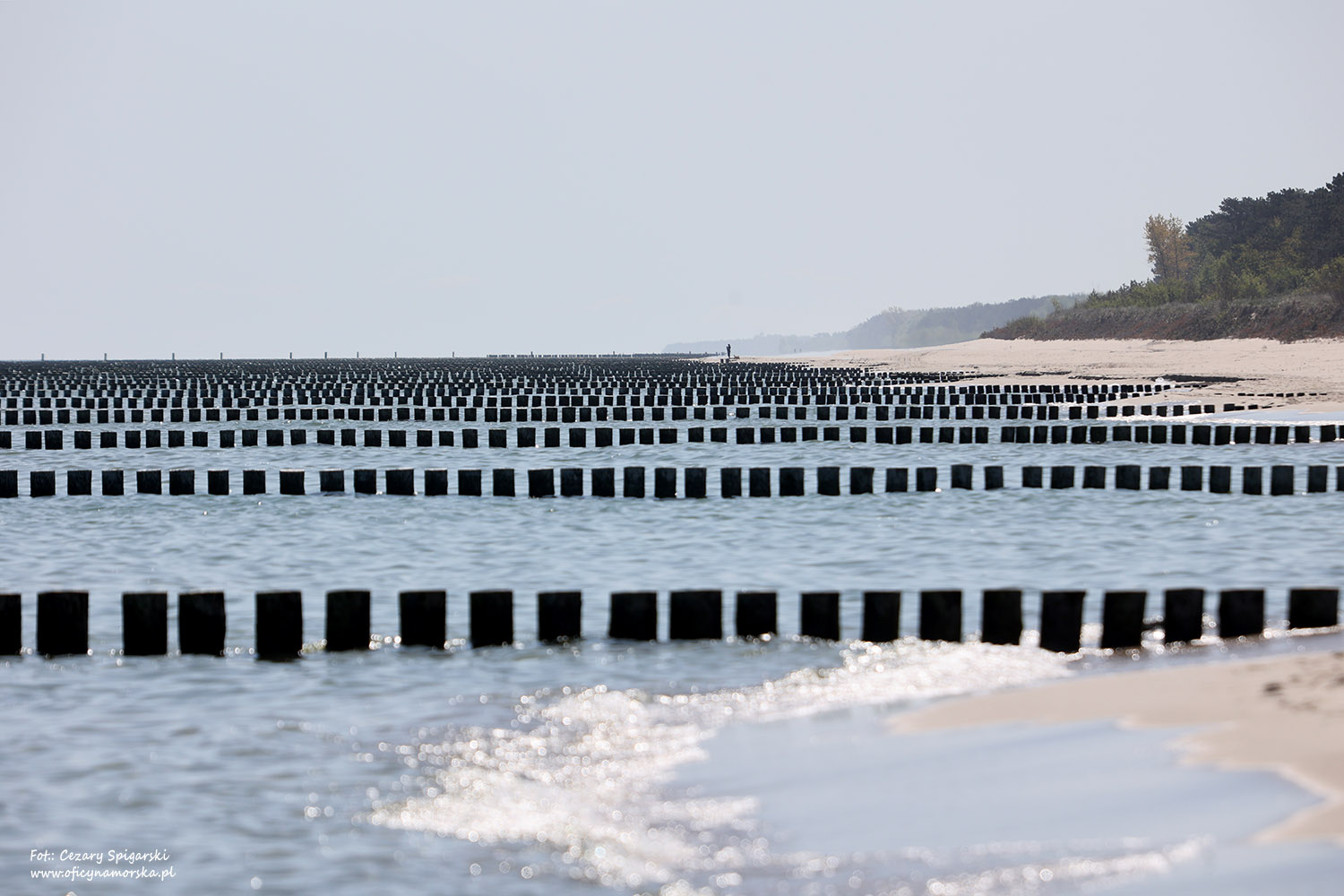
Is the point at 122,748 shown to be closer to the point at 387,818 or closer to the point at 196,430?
the point at 387,818

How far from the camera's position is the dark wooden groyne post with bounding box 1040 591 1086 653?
12891mm

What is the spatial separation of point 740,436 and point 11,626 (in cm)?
2625

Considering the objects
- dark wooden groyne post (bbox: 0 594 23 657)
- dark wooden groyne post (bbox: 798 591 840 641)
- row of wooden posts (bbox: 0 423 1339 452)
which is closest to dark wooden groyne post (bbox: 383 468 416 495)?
row of wooden posts (bbox: 0 423 1339 452)

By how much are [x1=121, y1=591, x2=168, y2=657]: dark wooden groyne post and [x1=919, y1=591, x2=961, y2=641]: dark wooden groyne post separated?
640 cm

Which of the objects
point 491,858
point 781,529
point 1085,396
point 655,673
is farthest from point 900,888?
point 1085,396

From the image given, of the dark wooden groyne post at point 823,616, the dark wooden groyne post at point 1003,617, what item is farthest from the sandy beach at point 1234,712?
the dark wooden groyne post at point 823,616

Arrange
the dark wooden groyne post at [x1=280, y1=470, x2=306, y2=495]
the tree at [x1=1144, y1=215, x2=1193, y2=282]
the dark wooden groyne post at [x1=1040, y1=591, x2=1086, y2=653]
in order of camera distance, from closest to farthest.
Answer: the dark wooden groyne post at [x1=1040, y1=591, x2=1086, y2=653]
the dark wooden groyne post at [x1=280, y1=470, x2=306, y2=495]
the tree at [x1=1144, y1=215, x2=1193, y2=282]

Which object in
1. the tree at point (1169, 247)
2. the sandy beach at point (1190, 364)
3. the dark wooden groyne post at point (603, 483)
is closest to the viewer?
the dark wooden groyne post at point (603, 483)

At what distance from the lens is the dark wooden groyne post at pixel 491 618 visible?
1366 cm

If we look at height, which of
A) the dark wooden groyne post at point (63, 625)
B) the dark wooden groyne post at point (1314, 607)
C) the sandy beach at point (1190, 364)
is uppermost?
the sandy beach at point (1190, 364)

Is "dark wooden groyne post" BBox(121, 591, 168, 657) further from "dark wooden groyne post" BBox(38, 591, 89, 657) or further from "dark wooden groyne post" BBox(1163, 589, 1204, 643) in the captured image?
"dark wooden groyne post" BBox(1163, 589, 1204, 643)

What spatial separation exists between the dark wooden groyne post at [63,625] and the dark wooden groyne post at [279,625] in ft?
5.03

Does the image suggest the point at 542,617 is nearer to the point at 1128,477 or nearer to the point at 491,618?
the point at 491,618

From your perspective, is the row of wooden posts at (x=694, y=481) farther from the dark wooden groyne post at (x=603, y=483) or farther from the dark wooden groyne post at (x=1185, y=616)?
the dark wooden groyne post at (x=1185, y=616)
